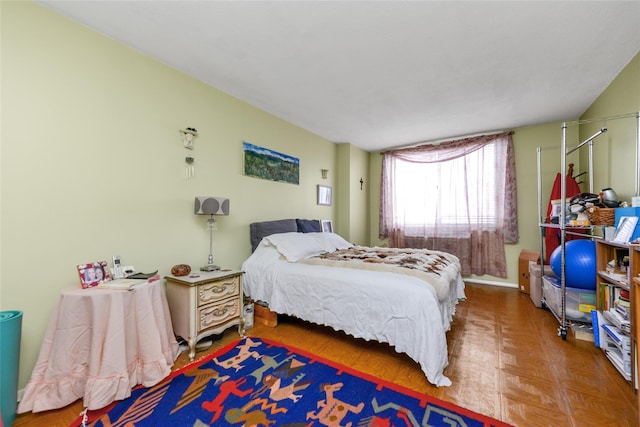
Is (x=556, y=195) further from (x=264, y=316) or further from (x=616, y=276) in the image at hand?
(x=264, y=316)

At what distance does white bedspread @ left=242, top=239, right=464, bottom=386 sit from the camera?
5.75 ft

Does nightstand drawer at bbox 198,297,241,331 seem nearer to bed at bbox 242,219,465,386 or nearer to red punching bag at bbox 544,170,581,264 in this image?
bed at bbox 242,219,465,386

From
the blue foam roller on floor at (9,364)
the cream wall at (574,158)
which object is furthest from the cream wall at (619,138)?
the blue foam roller on floor at (9,364)

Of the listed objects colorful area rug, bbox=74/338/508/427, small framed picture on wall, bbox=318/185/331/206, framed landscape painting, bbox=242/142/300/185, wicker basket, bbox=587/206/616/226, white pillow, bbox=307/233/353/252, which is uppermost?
framed landscape painting, bbox=242/142/300/185

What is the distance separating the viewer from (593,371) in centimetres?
184

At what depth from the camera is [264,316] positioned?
2705 millimetres

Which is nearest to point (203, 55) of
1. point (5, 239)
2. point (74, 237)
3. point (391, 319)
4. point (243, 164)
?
point (243, 164)

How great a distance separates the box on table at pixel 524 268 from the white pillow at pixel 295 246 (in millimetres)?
3039

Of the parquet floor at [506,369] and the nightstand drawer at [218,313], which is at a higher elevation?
the nightstand drawer at [218,313]

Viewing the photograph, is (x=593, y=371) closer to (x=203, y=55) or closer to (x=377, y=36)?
(x=377, y=36)

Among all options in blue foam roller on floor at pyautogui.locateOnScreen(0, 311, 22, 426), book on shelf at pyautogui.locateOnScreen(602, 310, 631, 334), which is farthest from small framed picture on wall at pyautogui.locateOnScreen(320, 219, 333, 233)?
blue foam roller on floor at pyautogui.locateOnScreen(0, 311, 22, 426)

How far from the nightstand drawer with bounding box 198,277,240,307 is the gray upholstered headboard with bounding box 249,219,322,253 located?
30.3 inches

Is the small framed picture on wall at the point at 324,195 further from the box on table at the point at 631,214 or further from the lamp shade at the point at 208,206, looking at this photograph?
the box on table at the point at 631,214

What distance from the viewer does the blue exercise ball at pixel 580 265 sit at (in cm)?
233
